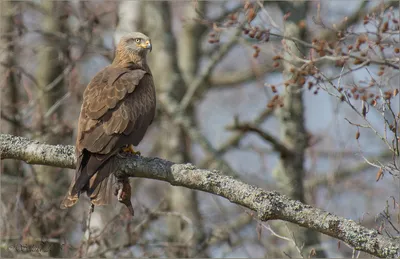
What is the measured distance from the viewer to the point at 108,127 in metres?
6.08

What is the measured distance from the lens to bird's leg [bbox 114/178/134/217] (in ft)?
17.9

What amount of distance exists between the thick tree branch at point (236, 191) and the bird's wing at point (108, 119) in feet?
0.51

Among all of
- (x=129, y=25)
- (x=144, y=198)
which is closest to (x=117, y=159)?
(x=129, y=25)

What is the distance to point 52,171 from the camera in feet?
30.5

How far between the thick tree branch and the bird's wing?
0.51 ft

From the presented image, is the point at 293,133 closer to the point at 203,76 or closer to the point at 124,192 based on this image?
the point at 203,76

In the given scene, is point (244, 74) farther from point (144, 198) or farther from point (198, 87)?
point (144, 198)

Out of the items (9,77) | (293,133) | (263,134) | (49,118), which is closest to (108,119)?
(263,134)

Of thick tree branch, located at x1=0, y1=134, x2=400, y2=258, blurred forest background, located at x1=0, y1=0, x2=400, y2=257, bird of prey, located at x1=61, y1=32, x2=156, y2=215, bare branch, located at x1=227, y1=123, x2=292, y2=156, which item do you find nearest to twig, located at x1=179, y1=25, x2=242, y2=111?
blurred forest background, located at x1=0, y1=0, x2=400, y2=257

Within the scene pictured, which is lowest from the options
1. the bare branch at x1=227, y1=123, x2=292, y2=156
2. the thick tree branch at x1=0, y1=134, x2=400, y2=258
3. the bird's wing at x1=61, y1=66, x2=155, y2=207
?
the thick tree branch at x1=0, y1=134, x2=400, y2=258

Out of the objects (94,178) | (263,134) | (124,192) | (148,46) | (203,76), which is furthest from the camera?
(203,76)

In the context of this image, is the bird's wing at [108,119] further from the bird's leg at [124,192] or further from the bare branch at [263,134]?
the bare branch at [263,134]

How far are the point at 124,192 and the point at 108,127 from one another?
783 mm

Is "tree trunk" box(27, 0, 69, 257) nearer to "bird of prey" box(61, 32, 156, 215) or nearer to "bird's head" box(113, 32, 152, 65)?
"bird's head" box(113, 32, 152, 65)
